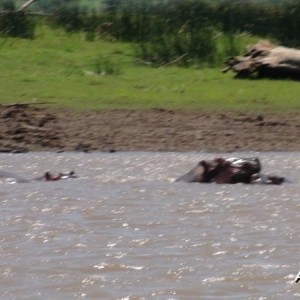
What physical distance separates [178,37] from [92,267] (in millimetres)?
13287

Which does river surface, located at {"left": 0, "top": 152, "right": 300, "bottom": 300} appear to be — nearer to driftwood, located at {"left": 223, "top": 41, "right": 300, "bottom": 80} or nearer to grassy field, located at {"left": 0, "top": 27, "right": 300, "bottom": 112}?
grassy field, located at {"left": 0, "top": 27, "right": 300, "bottom": 112}

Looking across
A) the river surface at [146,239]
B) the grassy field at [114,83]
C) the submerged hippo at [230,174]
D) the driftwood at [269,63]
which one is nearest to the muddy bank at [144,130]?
the grassy field at [114,83]

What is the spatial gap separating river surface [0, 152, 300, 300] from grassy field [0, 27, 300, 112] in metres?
4.61

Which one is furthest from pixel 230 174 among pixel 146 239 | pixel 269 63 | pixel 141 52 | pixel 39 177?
pixel 141 52

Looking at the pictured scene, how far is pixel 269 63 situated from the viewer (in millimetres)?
16891

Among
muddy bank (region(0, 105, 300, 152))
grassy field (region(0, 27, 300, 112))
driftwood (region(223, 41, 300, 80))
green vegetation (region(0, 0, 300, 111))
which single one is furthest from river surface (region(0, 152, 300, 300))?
driftwood (region(223, 41, 300, 80))

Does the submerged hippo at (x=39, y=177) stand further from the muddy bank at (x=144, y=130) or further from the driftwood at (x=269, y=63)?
the driftwood at (x=269, y=63)

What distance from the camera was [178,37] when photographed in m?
19.1

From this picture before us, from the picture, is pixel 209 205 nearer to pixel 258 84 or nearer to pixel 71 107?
A: pixel 71 107

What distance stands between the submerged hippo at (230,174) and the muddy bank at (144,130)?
2.91m

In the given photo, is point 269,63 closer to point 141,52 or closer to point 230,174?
point 141,52

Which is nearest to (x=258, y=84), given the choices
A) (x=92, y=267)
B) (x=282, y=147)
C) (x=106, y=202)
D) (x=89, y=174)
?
(x=282, y=147)

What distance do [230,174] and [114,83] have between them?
6.69 metres

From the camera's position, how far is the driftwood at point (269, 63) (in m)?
16.9
